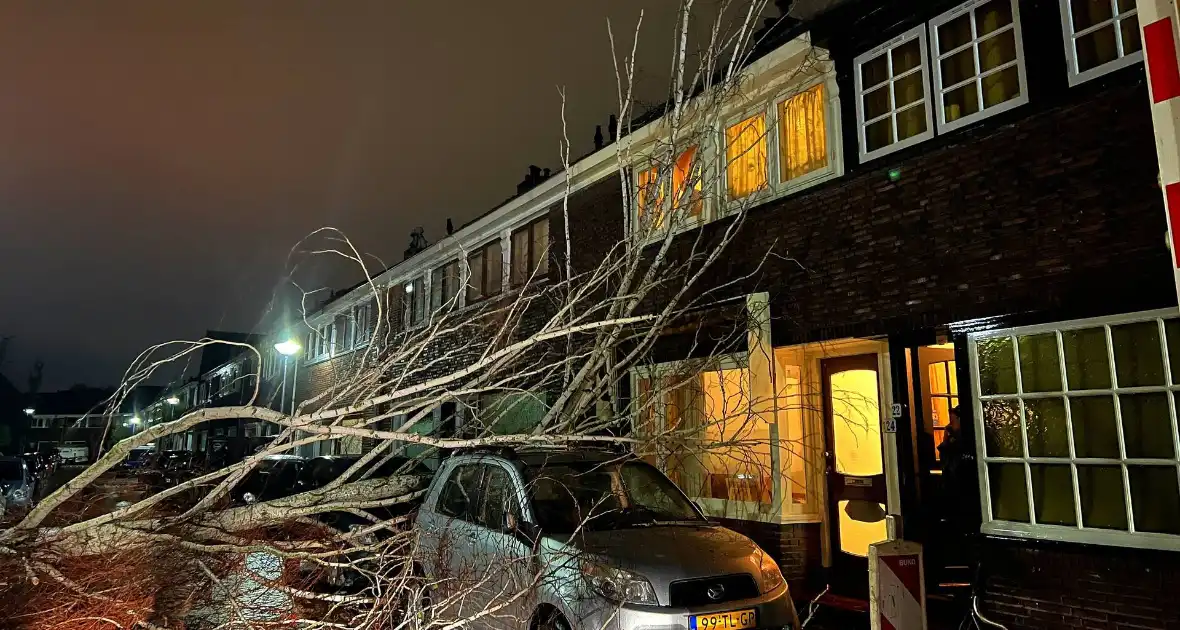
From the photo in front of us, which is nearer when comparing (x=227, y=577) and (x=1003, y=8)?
(x=227, y=577)

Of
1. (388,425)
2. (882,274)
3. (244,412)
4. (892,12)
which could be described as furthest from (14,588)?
(388,425)

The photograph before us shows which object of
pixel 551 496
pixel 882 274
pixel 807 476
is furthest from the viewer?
pixel 807 476

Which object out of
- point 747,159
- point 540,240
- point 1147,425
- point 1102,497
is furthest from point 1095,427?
point 540,240

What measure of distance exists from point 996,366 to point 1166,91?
4458 millimetres

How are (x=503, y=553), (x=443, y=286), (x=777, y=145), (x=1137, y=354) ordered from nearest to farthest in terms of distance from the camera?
(x=1137, y=354), (x=503, y=553), (x=777, y=145), (x=443, y=286)

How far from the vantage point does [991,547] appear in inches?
Result: 227

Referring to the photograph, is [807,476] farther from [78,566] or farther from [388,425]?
[388,425]

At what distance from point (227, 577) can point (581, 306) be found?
6357 mm

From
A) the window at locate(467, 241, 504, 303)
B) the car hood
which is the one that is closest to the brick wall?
the car hood

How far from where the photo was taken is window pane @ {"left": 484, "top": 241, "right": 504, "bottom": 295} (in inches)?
582

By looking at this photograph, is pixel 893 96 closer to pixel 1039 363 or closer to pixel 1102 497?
pixel 1039 363

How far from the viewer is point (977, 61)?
21.1ft

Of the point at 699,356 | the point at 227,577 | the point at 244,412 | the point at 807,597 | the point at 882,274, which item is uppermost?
the point at 882,274

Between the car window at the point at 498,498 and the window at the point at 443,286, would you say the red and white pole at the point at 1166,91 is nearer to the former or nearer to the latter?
the car window at the point at 498,498
